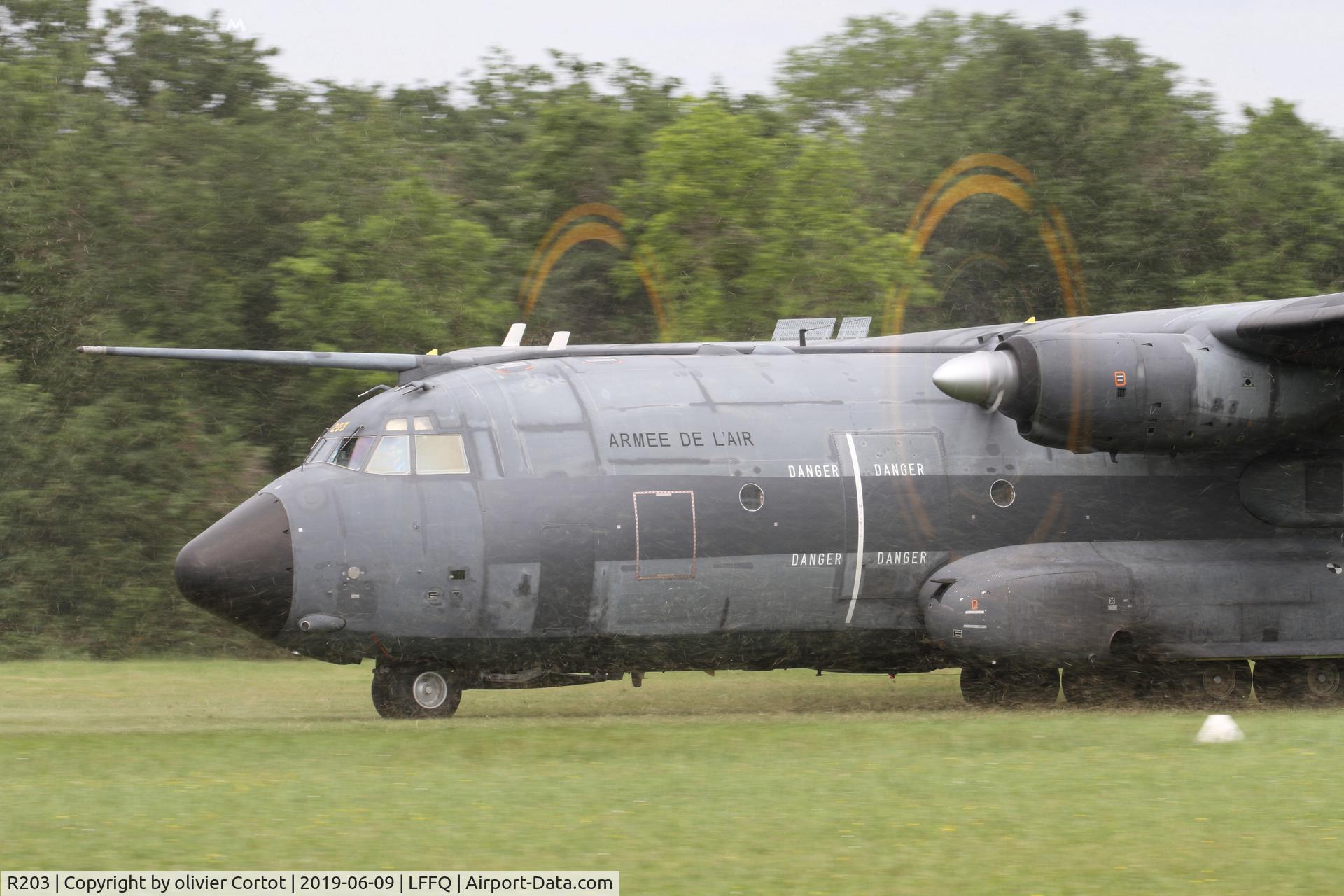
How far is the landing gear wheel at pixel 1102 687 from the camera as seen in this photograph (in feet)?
60.5

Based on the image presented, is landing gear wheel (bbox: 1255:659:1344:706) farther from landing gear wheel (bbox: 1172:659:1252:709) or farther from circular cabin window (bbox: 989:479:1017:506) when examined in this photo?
circular cabin window (bbox: 989:479:1017:506)

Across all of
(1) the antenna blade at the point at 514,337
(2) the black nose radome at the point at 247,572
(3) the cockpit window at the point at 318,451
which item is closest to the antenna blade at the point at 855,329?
(1) the antenna blade at the point at 514,337

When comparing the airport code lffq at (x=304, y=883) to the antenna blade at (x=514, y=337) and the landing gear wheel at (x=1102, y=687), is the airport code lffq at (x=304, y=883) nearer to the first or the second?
the antenna blade at (x=514, y=337)

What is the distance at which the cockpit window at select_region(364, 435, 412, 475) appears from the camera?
15875 millimetres

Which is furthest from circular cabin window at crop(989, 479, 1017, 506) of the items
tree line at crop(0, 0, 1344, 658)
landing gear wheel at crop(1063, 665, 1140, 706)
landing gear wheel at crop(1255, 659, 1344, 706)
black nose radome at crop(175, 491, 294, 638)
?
tree line at crop(0, 0, 1344, 658)

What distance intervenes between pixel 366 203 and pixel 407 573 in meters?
17.1

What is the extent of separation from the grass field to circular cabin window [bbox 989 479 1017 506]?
2281 mm

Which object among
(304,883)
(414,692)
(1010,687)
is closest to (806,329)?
(1010,687)

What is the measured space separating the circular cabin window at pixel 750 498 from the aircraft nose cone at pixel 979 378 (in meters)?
2.11

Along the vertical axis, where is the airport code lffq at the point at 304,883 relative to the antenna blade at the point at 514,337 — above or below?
below

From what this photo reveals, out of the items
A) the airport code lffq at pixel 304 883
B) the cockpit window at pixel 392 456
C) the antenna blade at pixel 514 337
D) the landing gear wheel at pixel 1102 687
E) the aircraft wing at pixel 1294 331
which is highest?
the antenna blade at pixel 514 337

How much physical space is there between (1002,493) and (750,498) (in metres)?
2.87

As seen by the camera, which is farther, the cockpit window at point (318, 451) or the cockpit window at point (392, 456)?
the cockpit window at point (318, 451)

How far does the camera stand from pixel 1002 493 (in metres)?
17.4
